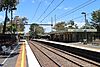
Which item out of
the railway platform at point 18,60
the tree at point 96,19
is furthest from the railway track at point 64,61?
the tree at point 96,19

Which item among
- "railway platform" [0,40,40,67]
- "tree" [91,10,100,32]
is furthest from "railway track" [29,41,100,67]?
"tree" [91,10,100,32]

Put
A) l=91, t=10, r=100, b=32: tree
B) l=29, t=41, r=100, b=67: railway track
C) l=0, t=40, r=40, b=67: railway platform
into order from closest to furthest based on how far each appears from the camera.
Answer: l=29, t=41, r=100, b=67: railway track, l=0, t=40, r=40, b=67: railway platform, l=91, t=10, r=100, b=32: tree

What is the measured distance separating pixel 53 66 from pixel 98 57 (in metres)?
5.27

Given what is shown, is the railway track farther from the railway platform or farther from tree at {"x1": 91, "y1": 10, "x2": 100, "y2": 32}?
tree at {"x1": 91, "y1": 10, "x2": 100, "y2": 32}

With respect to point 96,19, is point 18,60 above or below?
below

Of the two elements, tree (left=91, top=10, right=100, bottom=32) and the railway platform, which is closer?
the railway platform

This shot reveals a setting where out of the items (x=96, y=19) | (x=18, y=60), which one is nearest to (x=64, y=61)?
(x=18, y=60)

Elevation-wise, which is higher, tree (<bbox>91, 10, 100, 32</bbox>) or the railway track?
tree (<bbox>91, 10, 100, 32</bbox>)

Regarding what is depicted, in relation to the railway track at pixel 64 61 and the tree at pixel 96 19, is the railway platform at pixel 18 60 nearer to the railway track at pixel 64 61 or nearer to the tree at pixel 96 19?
the railway track at pixel 64 61

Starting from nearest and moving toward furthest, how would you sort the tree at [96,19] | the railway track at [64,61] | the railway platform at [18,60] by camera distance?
the railway track at [64,61] < the railway platform at [18,60] < the tree at [96,19]

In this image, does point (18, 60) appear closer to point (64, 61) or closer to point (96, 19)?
point (64, 61)

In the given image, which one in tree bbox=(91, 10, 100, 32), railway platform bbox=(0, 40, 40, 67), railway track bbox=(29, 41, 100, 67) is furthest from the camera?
tree bbox=(91, 10, 100, 32)

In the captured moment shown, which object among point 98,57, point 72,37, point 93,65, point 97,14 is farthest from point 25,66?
point 97,14

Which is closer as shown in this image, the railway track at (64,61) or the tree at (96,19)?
the railway track at (64,61)
